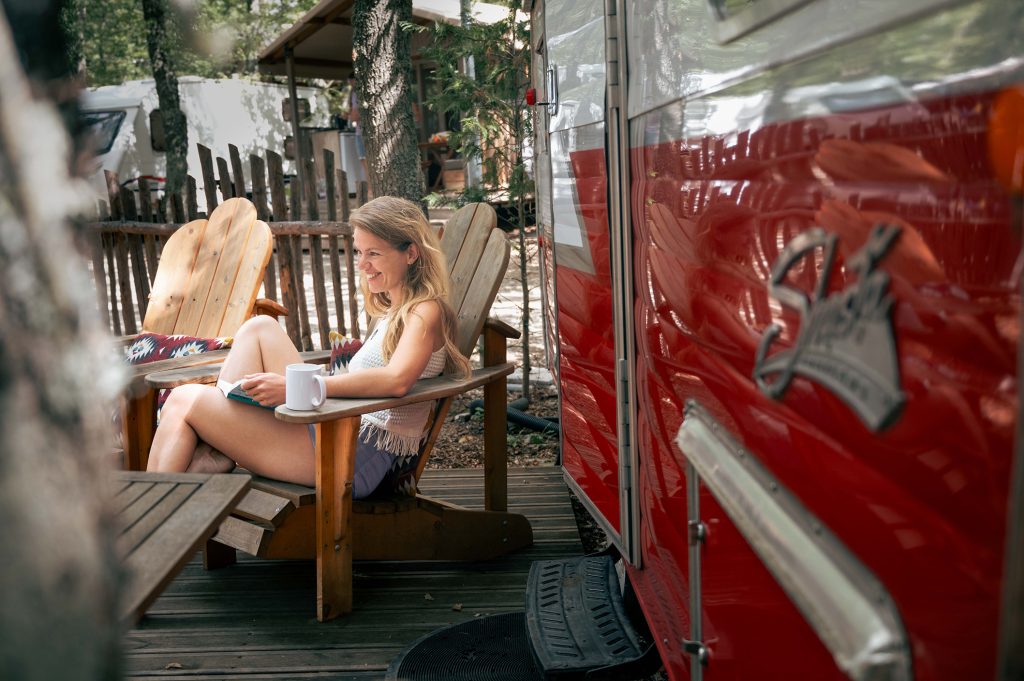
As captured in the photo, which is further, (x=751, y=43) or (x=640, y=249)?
(x=640, y=249)

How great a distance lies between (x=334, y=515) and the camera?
117 inches

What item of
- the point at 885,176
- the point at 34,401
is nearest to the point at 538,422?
the point at 885,176

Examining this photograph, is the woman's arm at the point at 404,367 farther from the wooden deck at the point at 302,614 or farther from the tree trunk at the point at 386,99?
the tree trunk at the point at 386,99

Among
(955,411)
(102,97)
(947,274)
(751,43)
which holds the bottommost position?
(955,411)

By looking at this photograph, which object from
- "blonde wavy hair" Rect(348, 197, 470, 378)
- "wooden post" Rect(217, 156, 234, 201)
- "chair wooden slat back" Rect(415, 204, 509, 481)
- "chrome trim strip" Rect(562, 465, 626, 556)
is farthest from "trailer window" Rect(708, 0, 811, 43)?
"wooden post" Rect(217, 156, 234, 201)

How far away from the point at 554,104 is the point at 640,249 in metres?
0.92

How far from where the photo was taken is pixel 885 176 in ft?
3.08

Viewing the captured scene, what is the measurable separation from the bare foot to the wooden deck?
452 millimetres

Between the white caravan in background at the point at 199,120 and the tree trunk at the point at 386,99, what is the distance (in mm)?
8863

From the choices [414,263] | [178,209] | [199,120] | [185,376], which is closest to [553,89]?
[414,263]

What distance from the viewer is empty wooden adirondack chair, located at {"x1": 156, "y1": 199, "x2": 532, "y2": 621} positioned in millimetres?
2936

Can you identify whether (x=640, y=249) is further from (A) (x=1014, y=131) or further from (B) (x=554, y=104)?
(A) (x=1014, y=131)

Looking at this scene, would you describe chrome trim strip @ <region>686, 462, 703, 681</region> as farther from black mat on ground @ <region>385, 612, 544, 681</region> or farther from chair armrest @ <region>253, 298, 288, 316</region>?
chair armrest @ <region>253, 298, 288, 316</region>

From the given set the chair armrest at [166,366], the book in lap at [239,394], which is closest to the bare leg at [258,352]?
the chair armrest at [166,366]
